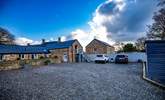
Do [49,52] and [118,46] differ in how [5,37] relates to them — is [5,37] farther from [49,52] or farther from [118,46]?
[118,46]

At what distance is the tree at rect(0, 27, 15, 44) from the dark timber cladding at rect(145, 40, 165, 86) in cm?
4097

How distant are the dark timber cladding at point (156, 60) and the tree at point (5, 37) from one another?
40970mm

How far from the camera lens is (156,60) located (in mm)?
12484

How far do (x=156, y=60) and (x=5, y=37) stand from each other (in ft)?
144

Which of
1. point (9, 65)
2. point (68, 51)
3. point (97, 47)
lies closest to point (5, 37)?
point (68, 51)

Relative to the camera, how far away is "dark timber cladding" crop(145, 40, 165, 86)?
12.2 m

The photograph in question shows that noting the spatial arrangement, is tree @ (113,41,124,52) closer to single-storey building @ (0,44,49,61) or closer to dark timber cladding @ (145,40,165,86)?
single-storey building @ (0,44,49,61)

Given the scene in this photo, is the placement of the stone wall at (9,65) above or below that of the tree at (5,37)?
below

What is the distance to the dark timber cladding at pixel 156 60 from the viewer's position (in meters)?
12.2

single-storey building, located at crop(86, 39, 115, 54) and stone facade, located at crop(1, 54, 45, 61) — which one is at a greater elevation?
single-storey building, located at crop(86, 39, 115, 54)

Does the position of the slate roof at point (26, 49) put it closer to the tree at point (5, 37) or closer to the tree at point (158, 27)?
the tree at point (5, 37)

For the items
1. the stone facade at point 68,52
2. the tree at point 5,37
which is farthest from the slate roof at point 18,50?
the tree at point 5,37

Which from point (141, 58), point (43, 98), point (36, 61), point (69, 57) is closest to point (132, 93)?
point (43, 98)

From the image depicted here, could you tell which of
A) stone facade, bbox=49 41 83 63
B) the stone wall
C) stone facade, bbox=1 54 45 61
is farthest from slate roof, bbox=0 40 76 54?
the stone wall
